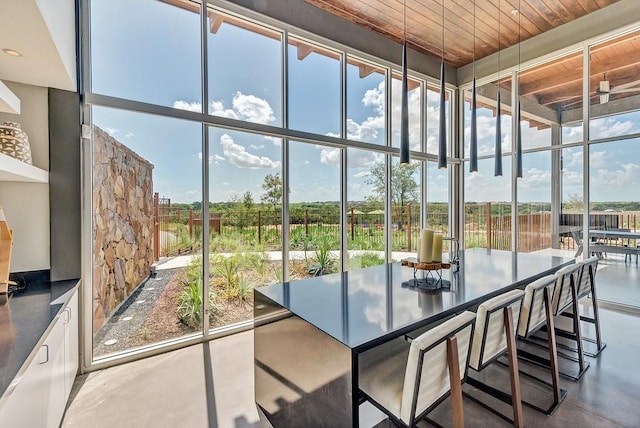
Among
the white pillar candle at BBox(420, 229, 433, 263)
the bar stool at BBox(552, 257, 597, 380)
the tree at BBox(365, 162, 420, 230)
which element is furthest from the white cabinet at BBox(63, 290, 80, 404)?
the tree at BBox(365, 162, 420, 230)

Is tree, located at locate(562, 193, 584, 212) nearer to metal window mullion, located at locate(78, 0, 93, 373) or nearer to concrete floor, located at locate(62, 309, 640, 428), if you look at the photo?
concrete floor, located at locate(62, 309, 640, 428)

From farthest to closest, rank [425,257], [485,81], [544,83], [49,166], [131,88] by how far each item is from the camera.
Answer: [485,81] → [544,83] → [131,88] → [49,166] → [425,257]

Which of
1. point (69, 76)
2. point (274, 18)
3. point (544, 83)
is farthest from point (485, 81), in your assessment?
point (69, 76)

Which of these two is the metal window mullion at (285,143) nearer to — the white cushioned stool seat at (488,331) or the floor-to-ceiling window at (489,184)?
the white cushioned stool seat at (488,331)

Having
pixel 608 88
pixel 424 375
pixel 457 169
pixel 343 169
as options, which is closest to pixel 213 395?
pixel 424 375

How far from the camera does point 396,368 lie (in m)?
1.62

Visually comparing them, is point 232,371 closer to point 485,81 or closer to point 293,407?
point 293,407

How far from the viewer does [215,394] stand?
7.74 feet

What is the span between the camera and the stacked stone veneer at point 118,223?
284 cm

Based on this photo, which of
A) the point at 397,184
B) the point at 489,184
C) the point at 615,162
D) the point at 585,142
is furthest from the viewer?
the point at 489,184

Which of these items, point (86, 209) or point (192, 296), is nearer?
point (86, 209)

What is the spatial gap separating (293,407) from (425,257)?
1341 mm

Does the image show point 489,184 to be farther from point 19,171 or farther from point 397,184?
point 19,171

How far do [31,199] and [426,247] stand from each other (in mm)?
3114
